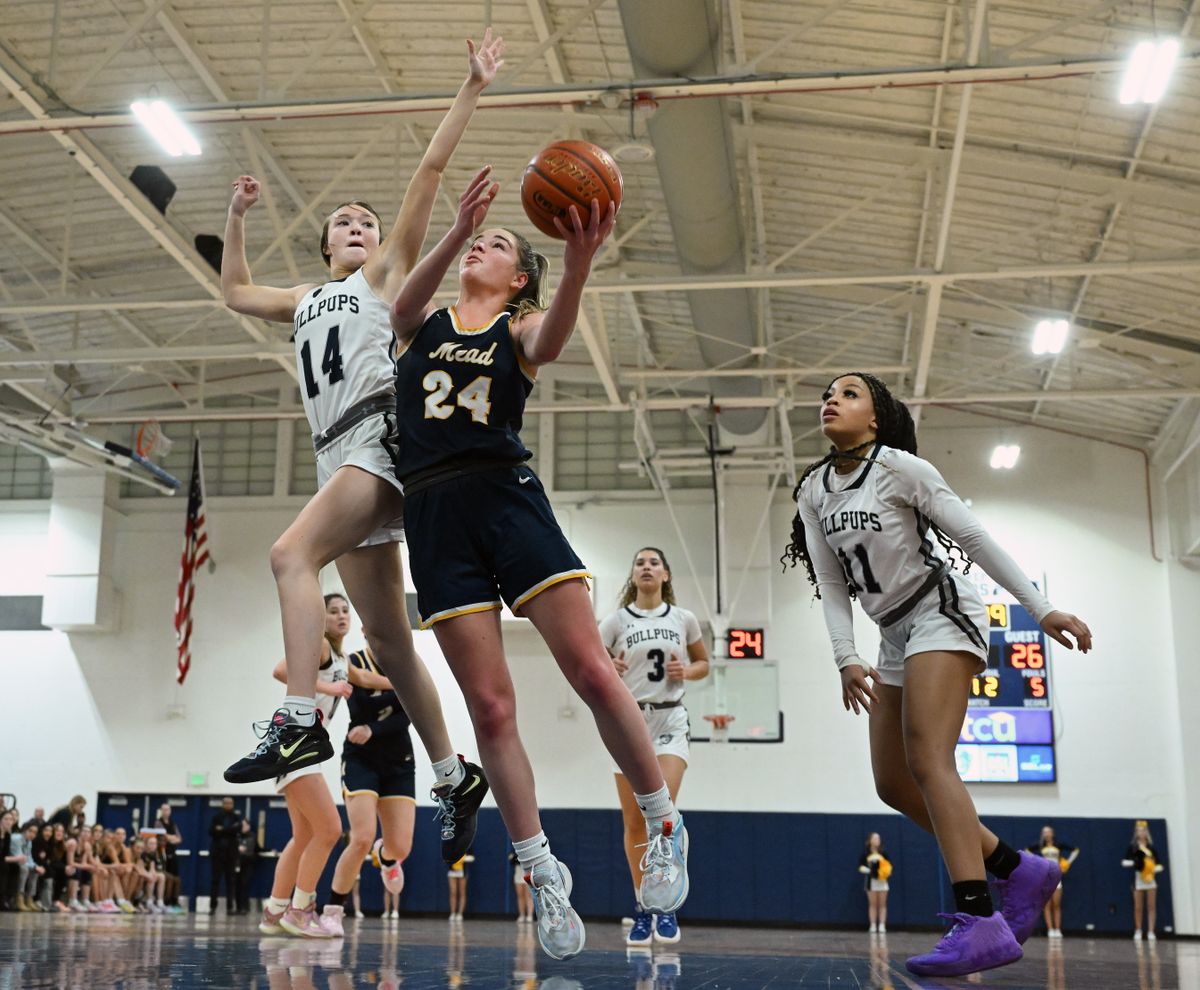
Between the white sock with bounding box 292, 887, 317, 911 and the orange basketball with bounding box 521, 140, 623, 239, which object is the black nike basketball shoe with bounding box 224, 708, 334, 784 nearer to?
the orange basketball with bounding box 521, 140, 623, 239

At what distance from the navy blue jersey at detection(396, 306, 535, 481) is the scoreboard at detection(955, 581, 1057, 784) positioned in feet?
54.3

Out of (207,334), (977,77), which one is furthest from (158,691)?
(977,77)

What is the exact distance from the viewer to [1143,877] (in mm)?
18625

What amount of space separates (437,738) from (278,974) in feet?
2.92

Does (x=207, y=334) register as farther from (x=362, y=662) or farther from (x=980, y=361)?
(x=362, y=662)

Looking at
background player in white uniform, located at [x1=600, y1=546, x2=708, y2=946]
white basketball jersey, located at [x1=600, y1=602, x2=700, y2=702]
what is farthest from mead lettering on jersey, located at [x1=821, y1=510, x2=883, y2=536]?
white basketball jersey, located at [x1=600, y1=602, x2=700, y2=702]

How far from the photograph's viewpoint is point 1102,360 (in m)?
17.7

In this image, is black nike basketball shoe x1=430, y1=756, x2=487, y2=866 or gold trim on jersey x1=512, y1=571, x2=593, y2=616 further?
black nike basketball shoe x1=430, y1=756, x2=487, y2=866

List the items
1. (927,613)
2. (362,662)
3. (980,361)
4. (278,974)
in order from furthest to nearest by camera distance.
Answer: (980,361) → (362,662) → (927,613) → (278,974)

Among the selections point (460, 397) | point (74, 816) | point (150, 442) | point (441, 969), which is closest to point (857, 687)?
point (441, 969)

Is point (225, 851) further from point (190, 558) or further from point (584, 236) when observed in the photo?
point (584, 236)

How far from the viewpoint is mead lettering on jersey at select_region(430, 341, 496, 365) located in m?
3.65

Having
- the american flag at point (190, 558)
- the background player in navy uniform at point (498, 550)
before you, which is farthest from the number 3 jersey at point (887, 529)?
the american flag at point (190, 558)

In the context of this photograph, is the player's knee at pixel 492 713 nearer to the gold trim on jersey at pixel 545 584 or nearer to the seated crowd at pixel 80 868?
the gold trim on jersey at pixel 545 584
